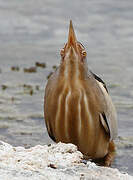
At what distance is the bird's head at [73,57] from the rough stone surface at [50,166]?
0.79m

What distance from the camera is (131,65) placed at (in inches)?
410

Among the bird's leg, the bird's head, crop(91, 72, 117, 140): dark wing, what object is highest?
the bird's head

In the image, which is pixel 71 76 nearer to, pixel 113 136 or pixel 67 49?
pixel 67 49

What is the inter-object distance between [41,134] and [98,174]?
10.6 feet

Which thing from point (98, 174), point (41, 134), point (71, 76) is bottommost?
point (41, 134)

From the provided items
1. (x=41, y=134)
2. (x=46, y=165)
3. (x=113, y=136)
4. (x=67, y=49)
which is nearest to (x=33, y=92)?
(x=41, y=134)

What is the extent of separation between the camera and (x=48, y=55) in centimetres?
1112

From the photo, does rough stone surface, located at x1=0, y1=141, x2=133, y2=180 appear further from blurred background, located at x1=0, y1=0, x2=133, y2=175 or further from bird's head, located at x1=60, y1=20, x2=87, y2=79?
blurred background, located at x1=0, y1=0, x2=133, y2=175

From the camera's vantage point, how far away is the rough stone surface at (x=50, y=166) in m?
3.62

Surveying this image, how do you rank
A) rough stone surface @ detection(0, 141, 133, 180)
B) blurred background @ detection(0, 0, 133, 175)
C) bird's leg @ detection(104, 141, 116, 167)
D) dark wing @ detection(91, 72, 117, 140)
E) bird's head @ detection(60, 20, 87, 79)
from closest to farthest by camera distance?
1. rough stone surface @ detection(0, 141, 133, 180)
2. bird's head @ detection(60, 20, 87, 79)
3. dark wing @ detection(91, 72, 117, 140)
4. bird's leg @ detection(104, 141, 116, 167)
5. blurred background @ detection(0, 0, 133, 175)

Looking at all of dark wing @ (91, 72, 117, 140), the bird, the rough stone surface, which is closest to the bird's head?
the bird

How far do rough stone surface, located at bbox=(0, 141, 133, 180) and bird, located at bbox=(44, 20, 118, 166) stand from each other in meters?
0.76

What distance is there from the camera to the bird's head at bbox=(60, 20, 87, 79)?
4770mm

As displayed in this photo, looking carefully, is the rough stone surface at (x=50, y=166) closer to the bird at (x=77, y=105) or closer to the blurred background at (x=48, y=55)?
the bird at (x=77, y=105)
